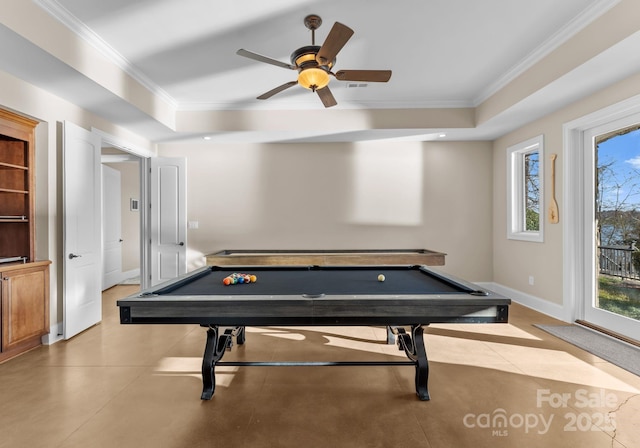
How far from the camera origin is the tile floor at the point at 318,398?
1822mm

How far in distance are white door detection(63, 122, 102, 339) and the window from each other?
18.1ft

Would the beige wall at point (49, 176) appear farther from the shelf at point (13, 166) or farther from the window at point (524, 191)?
the window at point (524, 191)

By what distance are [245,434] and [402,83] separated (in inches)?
154

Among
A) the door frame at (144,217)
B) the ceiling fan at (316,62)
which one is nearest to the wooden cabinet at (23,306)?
the door frame at (144,217)

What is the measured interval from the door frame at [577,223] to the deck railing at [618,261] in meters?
Result: 0.11

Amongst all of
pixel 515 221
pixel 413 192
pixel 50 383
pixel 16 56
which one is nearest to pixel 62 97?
pixel 16 56

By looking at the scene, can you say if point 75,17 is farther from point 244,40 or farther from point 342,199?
point 342,199

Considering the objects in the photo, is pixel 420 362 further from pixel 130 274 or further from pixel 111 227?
pixel 130 274

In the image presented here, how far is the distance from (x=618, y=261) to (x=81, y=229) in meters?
5.70

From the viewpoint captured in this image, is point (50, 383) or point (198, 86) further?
point (198, 86)

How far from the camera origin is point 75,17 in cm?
268

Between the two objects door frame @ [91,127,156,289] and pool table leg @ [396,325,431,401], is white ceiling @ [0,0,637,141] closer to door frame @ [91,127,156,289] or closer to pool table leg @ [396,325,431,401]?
door frame @ [91,127,156,289]

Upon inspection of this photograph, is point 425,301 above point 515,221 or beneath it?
beneath

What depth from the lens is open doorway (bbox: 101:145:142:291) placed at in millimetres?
6113
